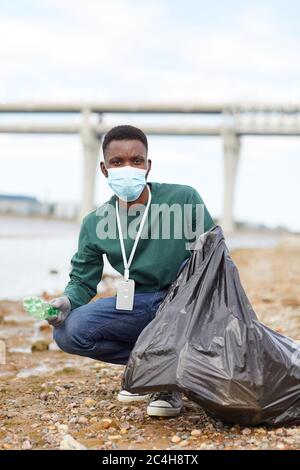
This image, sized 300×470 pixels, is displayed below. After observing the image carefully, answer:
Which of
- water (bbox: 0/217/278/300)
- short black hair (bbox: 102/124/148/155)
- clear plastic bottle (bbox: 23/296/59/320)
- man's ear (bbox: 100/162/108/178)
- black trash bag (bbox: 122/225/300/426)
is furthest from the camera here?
water (bbox: 0/217/278/300)

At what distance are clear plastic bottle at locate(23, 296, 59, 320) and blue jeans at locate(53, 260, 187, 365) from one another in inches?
5.3

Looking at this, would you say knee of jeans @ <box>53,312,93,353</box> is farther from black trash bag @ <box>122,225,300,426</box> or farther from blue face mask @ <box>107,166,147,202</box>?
blue face mask @ <box>107,166,147,202</box>

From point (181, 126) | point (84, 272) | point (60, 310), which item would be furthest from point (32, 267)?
point (181, 126)

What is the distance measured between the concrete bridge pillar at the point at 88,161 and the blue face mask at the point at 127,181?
2832 centimetres

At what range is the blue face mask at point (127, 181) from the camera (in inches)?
112

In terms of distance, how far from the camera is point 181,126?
94.5ft

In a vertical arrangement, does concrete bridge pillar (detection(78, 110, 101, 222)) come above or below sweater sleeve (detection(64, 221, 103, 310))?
above

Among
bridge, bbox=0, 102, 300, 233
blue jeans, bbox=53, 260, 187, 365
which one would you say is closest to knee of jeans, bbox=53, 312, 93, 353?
blue jeans, bbox=53, 260, 187, 365

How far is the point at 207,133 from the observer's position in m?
29.2

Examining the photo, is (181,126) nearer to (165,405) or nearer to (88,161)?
(88,161)

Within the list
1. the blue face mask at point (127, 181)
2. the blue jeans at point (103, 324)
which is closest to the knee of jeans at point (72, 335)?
the blue jeans at point (103, 324)

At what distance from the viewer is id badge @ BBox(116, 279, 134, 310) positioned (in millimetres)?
2840

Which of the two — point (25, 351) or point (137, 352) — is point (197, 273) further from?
point (25, 351)

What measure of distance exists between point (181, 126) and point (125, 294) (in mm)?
26317
